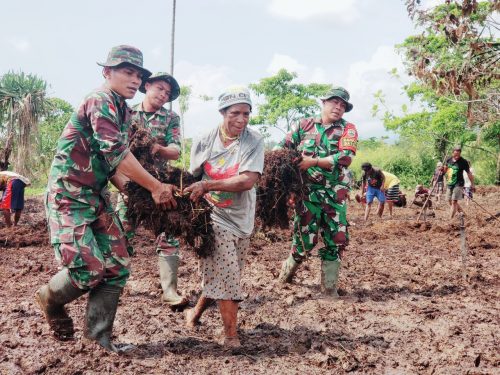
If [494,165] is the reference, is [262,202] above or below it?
below

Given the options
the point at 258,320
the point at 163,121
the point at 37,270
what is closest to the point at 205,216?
the point at 258,320

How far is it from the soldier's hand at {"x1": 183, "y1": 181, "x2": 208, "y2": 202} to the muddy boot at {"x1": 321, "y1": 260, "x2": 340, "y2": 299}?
84.6 inches

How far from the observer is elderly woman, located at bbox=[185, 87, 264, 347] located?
3604 mm

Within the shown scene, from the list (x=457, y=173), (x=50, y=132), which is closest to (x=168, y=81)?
(x=457, y=173)

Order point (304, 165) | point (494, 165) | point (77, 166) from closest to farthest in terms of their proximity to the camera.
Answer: point (77, 166)
point (304, 165)
point (494, 165)

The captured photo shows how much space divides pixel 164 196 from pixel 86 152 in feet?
1.86

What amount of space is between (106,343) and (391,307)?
2.73m

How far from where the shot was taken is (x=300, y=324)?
436 centimetres

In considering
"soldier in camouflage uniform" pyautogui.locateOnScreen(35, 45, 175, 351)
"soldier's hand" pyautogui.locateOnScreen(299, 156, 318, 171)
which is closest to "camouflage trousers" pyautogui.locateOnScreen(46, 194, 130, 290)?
"soldier in camouflage uniform" pyautogui.locateOnScreen(35, 45, 175, 351)

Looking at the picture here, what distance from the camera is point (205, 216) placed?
11.5 feet

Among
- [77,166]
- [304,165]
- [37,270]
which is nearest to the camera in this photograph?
[77,166]

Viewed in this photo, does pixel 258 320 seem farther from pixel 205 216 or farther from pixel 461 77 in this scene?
pixel 461 77

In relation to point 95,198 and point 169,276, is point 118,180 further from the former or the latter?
point 169,276

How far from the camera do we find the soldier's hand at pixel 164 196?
3.31 meters
